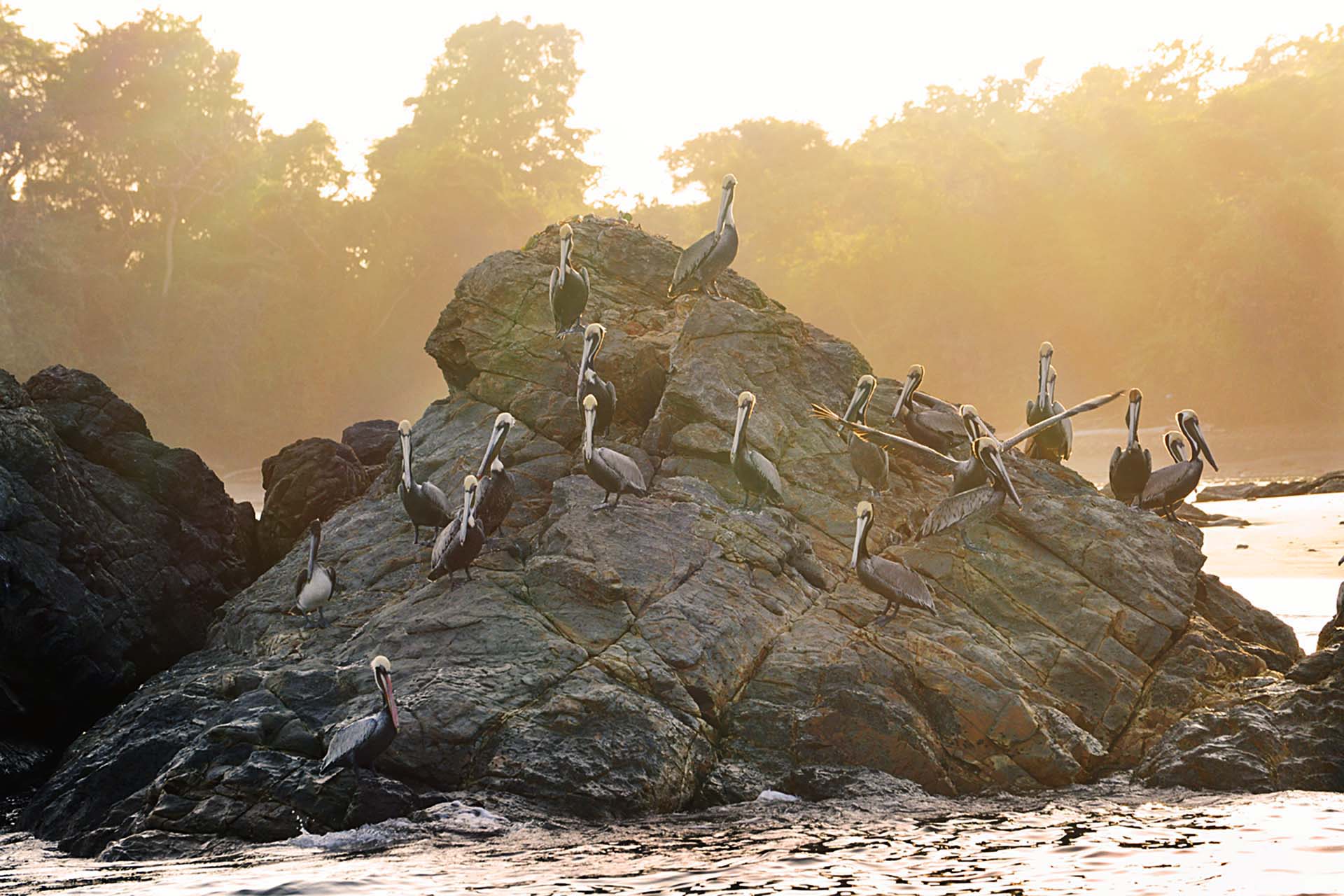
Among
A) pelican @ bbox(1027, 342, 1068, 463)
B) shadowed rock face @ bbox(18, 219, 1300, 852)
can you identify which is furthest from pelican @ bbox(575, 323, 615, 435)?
pelican @ bbox(1027, 342, 1068, 463)

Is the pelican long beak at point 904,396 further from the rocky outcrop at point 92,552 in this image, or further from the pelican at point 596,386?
the rocky outcrop at point 92,552

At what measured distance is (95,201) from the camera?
52.2m

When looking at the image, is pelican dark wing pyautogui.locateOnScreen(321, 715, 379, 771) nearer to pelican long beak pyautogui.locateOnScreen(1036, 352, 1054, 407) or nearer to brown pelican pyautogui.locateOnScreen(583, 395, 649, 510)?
brown pelican pyautogui.locateOnScreen(583, 395, 649, 510)

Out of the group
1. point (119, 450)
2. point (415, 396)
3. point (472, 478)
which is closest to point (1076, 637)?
point (472, 478)

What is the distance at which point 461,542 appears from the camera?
980 centimetres

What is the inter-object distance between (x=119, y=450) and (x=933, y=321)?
43.7m

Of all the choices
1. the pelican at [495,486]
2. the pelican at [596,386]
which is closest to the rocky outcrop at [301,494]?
the pelican at [495,486]

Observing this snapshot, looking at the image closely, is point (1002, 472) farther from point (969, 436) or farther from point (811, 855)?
point (811, 855)

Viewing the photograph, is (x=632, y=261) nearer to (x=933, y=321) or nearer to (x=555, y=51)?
(x=933, y=321)

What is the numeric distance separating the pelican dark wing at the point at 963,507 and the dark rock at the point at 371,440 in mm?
8378

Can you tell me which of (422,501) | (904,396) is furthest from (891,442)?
(422,501)

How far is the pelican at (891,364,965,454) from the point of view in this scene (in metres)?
13.2

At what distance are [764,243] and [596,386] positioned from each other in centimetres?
4769

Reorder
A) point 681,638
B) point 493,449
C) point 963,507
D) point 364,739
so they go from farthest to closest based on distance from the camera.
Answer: point 963,507
point 493,449
point 681,638
point 364,739
